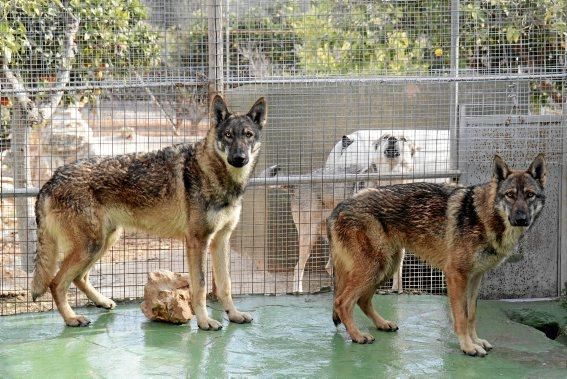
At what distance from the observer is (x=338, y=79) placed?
A: 25.7ft

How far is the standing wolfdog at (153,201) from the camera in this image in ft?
22.3

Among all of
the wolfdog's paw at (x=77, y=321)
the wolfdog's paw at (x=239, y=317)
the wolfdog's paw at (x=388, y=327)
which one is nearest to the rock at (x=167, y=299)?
the wolfdog's paw at (x=239, y=317)

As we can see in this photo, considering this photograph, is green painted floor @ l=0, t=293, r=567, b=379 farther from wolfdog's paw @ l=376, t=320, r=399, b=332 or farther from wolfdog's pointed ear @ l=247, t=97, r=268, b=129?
wolfdog's pointed ear @ l=247, t=97, r=268, b=129

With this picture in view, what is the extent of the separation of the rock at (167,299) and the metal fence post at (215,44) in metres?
1.93

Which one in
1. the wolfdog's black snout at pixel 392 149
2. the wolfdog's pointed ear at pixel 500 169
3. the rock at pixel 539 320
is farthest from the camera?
the wolfdog's black snout at pixel 392 149

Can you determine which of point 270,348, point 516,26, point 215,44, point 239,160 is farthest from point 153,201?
point 516,26

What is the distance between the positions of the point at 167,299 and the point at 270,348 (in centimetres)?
111

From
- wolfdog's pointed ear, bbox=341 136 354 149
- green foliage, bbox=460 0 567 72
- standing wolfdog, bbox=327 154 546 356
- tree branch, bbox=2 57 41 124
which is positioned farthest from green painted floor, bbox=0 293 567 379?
green foliage, bbox=460 0 567 72

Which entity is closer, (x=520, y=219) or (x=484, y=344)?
(x=520, y=219)

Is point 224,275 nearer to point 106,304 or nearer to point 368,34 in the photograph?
point 106,304

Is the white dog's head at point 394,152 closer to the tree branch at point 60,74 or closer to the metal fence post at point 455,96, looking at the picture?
the metal fence post at point 455,96

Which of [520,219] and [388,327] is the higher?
[520,219]

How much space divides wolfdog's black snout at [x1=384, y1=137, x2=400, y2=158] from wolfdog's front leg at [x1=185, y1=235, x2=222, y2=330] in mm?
2736

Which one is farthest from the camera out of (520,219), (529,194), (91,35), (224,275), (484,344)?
(91,35)
